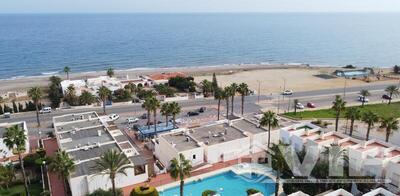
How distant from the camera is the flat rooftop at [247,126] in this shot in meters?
55.3

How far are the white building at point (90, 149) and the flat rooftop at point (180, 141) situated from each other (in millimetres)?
5501

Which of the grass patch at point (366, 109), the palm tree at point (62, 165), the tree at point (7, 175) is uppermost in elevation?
the palm tree at point (62, 165)

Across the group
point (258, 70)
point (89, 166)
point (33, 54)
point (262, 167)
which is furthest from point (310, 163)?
point (33, 54)

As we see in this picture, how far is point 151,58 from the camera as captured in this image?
17938 centimetres

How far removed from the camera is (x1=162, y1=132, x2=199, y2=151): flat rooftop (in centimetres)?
4916

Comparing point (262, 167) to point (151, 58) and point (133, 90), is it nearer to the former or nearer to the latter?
point (133, 90)

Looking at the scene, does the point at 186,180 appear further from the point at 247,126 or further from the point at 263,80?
the point at 263,80

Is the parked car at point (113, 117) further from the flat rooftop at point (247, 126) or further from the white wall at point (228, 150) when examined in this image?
the white wall at point (228, 150)

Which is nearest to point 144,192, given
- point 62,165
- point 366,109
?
point 62,165

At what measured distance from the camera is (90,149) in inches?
1863

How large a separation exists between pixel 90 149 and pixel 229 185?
19781mm

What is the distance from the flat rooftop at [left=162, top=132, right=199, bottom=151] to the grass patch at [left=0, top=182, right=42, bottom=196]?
722 inches

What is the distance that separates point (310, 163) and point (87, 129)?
34454 millimetres

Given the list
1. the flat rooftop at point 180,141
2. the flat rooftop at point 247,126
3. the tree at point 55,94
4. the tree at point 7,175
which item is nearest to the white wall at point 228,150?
the flat rooftop at point 180,141
